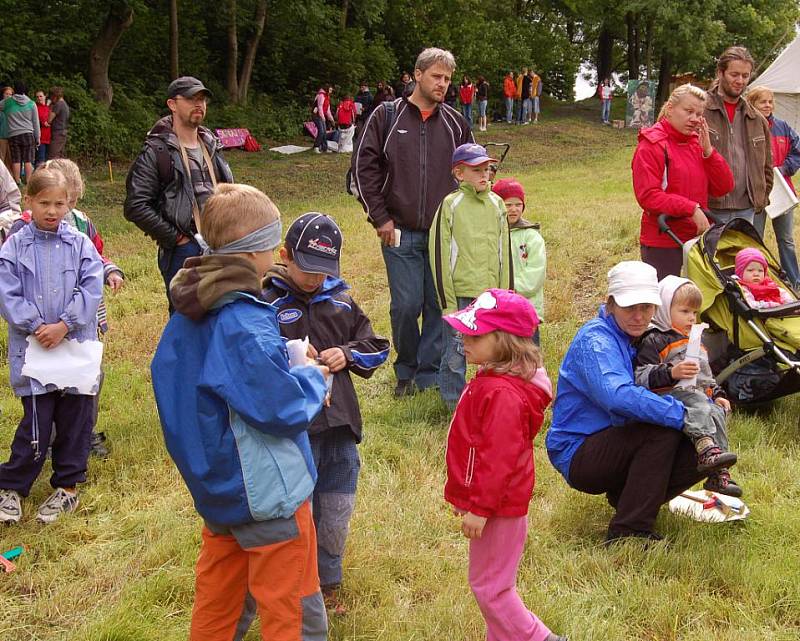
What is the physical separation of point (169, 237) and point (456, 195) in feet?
5.93

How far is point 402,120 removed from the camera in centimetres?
622

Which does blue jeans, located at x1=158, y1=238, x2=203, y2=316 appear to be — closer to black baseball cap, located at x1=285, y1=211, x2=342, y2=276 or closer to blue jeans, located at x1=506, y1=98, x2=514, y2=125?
black baseball cap, located at x1=285, y1=211, x2=342, y2=276

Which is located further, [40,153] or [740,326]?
[40,153]

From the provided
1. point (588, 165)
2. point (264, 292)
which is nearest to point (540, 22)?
point (588, 165)

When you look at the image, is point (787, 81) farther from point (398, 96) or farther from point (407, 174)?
point (407, 174)

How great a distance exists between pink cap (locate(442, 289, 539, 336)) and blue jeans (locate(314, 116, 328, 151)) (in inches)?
931

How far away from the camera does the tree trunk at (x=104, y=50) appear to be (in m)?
24.2

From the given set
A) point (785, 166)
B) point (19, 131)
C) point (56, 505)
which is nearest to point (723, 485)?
point (56, 505)

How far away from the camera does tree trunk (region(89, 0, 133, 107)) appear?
24219 millimetres

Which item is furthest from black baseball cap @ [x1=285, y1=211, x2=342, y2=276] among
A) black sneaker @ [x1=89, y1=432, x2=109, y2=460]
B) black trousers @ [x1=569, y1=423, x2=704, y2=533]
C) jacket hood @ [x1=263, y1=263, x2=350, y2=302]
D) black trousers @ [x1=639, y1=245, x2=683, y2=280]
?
black trousers @ [x1=639, y1=245, x2=683, y2=280]

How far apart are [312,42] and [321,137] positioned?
27.5 feet

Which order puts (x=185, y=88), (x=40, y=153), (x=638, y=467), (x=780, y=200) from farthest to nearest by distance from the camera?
(x=40, y=153) < (x=780, y=200) < (x=185, y=88) < (x=638, y=467)

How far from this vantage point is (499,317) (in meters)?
3.19

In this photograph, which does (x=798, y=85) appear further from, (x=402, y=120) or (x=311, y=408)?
(x=311, y=408)
